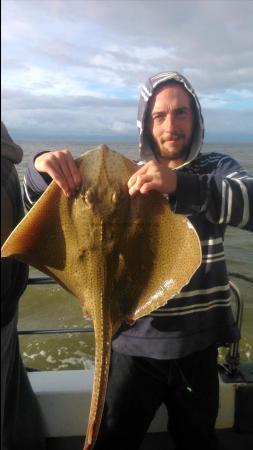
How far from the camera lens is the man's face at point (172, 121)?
2797mm

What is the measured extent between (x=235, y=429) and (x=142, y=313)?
1.78 meters

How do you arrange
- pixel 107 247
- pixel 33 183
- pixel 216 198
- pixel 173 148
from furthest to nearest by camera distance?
1. pixel 173 148
2. pixel 33 183
3. pixel 216 198
4. pixel 107 247

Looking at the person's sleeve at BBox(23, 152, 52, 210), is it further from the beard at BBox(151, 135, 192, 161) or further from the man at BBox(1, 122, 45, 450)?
the beard at BBox(151, 135, 192, 161)

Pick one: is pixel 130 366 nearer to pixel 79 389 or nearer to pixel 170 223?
pixel 79 389

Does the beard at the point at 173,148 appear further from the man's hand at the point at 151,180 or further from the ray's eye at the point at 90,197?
the ray's eye at the point at 90,197

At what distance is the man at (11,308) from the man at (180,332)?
0.59 metres

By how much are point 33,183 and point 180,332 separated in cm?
125

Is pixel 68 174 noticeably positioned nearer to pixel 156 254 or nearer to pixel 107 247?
pixel 107 247

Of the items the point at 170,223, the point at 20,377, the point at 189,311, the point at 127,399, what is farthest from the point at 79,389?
the point at 170,223

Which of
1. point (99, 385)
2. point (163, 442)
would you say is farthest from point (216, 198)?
point (163, 442)

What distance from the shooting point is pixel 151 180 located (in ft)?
6.37

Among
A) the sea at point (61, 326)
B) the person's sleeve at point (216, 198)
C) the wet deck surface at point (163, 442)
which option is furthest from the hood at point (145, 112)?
the sea at point (61, 326)

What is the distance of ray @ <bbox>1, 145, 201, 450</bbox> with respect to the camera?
2.00 metres

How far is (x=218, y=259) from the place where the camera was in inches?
104
